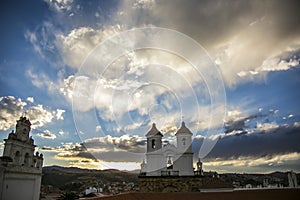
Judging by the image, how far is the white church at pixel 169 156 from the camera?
121 ft

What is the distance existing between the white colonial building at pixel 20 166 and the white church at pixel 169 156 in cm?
1651

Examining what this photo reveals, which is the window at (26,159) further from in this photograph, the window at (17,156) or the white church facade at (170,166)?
the white church facade at (170,166)

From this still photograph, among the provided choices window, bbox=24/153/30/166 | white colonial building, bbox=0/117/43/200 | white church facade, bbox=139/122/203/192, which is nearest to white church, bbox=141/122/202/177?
white church facade, bbox=139/122/203/192

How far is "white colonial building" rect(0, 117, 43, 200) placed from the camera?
67.2 feet

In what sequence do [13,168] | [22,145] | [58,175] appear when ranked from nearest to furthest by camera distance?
1. [13,168]
2. [22,145]
3. [58,175]

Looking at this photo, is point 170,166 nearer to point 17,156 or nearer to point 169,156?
point 169,156

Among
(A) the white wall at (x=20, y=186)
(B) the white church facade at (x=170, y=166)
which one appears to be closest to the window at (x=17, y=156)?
(A) the white wall at (x=20, y=186)

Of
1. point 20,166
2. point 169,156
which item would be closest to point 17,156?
point 20,166

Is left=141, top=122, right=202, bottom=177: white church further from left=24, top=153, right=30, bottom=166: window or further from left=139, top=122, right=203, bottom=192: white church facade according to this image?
left=24, top=153, right=30, bottom=166: window

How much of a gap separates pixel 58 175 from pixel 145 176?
61.9 meters

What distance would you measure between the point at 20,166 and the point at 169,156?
69.4ft

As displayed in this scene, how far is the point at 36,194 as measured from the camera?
23734mm

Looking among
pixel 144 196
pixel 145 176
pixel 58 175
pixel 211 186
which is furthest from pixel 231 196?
pixel 58 175

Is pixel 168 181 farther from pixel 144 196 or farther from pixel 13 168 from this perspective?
pixel 13 168
